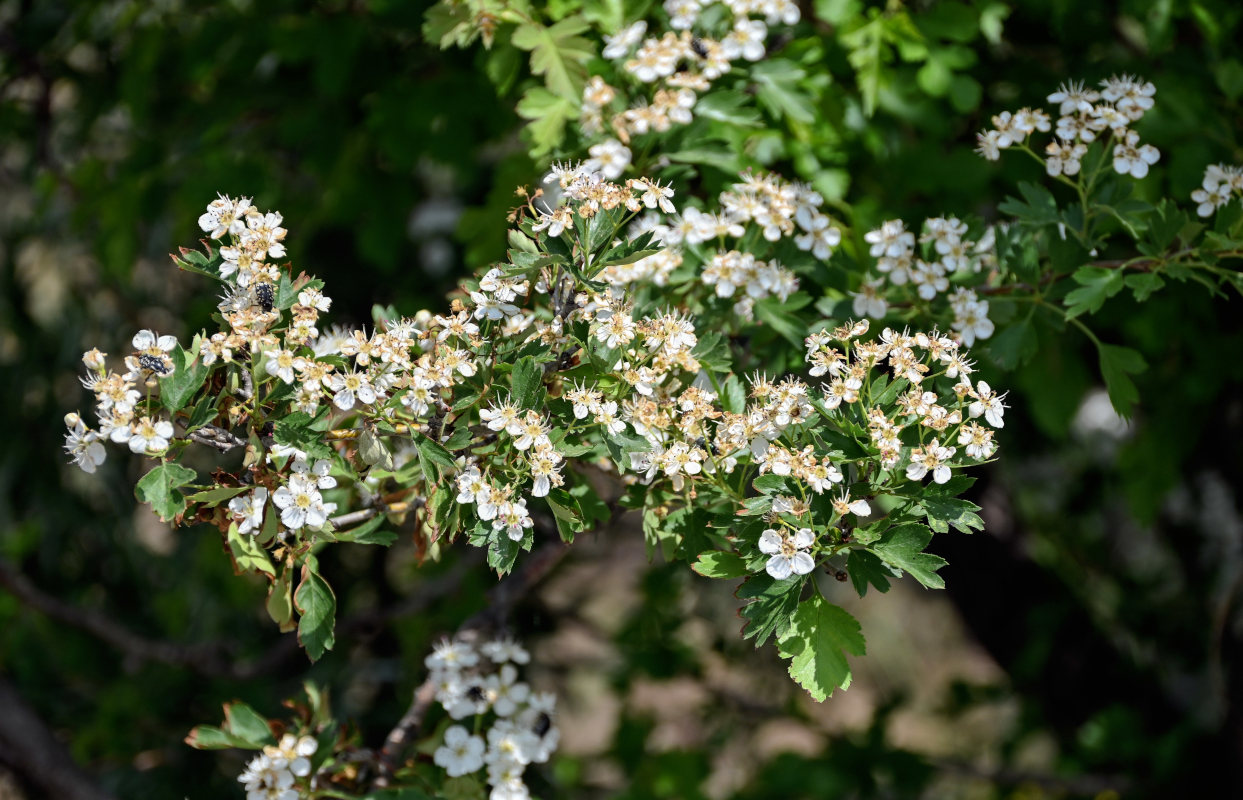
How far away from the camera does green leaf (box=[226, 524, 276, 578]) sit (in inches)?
42.8

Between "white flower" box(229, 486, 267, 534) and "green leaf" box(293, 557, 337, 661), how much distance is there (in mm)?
103

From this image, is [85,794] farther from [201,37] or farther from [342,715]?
[201,37]

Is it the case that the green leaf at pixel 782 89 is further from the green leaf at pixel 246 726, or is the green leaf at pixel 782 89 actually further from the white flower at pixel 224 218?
the green leaf at pixel 246 726

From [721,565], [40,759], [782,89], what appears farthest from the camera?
[40,759]

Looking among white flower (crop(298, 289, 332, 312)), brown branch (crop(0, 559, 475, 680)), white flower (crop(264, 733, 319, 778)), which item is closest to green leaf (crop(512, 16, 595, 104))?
white flower (crop(298, 289, 332, 312))

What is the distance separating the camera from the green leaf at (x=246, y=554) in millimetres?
1088

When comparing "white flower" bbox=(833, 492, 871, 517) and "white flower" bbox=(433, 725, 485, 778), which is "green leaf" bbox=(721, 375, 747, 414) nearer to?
"white flower" bbox=(833, 492, 871, 517)

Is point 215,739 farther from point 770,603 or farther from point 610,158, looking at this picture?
point 610,158

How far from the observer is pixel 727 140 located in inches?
62.2

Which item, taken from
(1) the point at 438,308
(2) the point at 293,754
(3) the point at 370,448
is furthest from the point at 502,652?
(1) the point at 438,308

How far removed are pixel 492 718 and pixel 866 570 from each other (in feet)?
2.43

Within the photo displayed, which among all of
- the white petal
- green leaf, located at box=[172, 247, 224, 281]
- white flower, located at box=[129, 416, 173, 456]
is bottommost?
the white petal

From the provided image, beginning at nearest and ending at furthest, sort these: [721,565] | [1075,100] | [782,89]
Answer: [721,565] → [1075,100] → [782,89]

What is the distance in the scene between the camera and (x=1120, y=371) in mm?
1380
